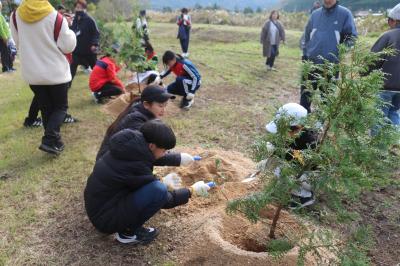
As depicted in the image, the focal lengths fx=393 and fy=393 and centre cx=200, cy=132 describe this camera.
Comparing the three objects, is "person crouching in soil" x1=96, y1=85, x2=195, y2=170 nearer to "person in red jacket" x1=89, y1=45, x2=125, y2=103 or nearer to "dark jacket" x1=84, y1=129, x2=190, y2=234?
"dark jacket" x1=84, y1=129, x2=190, y2=234

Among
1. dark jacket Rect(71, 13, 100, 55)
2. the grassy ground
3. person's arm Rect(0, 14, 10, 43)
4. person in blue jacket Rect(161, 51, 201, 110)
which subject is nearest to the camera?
the grassy ground

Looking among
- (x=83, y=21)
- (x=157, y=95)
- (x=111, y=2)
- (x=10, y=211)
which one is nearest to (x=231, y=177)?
(x=157, y=95)

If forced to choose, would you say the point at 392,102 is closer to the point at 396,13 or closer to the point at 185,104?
the point at 396,13

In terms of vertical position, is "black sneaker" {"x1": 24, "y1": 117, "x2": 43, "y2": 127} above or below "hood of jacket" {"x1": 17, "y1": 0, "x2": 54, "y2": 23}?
below

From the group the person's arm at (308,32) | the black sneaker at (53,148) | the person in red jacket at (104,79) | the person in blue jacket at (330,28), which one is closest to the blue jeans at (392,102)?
the person in blue jacket at (330,28)

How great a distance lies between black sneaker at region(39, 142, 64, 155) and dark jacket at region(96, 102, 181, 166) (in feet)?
4.58

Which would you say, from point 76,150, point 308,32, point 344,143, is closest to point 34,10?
point 76,150

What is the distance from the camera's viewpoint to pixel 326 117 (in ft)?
7.17

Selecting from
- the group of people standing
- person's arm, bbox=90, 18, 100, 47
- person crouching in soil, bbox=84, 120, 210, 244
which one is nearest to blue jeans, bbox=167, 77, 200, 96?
person's arm, bbox=90, 18, 100, 47

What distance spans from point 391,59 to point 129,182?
322 centimetres

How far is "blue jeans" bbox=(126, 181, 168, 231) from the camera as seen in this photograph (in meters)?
2.77

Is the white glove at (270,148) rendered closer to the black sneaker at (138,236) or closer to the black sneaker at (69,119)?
the black sneaker at (138,236)

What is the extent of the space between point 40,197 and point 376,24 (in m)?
16.2

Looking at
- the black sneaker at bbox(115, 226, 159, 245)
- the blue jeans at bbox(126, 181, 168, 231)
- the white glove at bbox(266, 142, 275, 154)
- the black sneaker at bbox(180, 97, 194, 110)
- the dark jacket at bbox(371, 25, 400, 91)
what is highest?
the dark jacket at bbox(371, 25, 400, 91)
